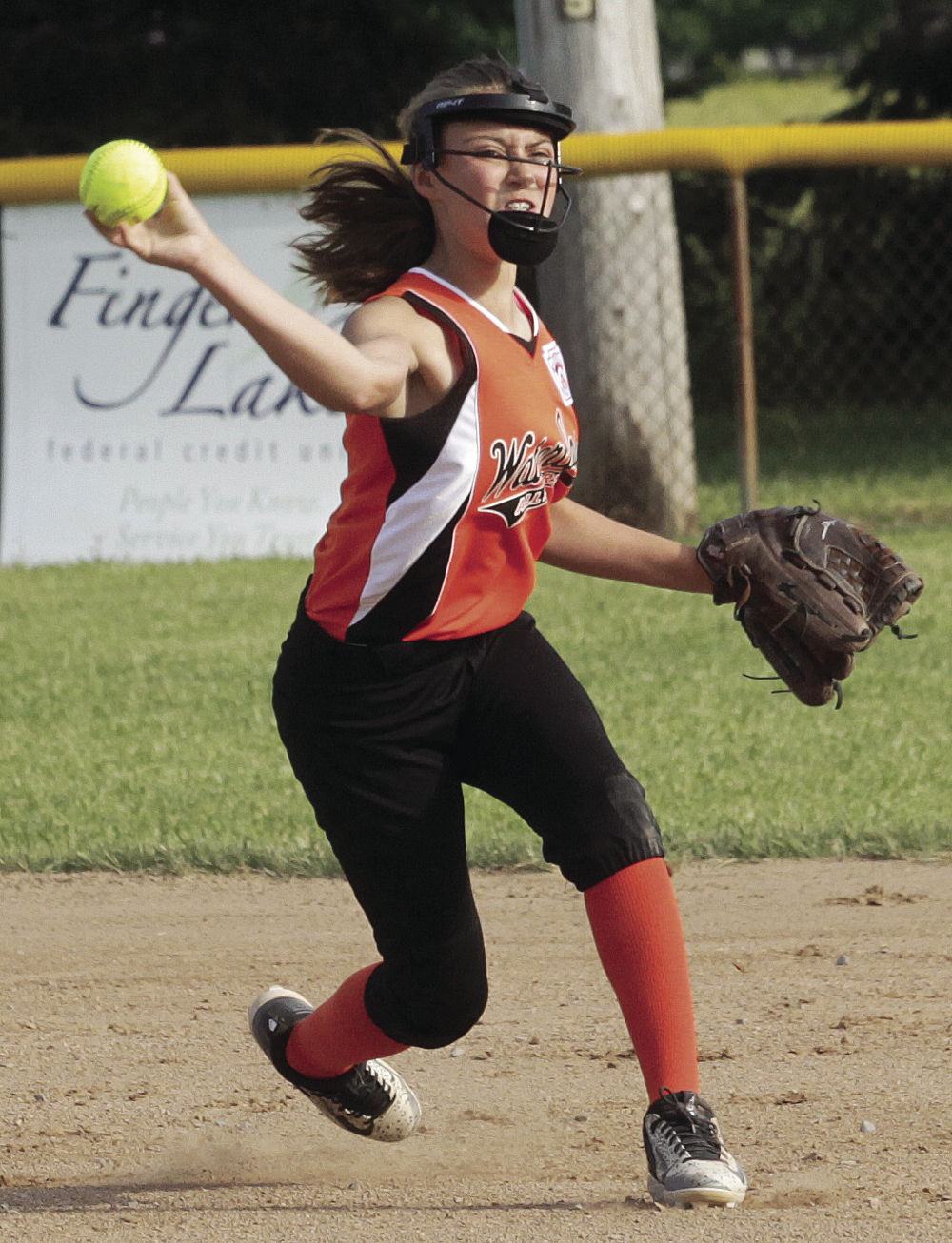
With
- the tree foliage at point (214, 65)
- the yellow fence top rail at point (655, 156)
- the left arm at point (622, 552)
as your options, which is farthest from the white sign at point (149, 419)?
the tree foliage at point (214, 65)

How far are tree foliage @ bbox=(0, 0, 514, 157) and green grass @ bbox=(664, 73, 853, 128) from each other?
8.17 m

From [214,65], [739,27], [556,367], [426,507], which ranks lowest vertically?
[739,27]

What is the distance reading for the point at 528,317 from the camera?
300 centimetres

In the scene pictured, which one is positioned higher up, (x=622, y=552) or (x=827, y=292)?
(x=622, y=552)

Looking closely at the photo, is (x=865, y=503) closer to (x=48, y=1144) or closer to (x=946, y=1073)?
(x=946, y=1073)

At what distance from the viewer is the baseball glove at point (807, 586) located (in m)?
3.12

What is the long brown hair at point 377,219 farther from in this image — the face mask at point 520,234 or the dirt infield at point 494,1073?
the dirt infield at point 494,1073

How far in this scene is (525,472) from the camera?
9.18 ft

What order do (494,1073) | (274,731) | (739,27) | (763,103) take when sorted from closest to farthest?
1. (494,1073)
2. (274,731)
3. (739,27)
4. (763,103)

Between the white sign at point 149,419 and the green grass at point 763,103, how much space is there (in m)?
16.1

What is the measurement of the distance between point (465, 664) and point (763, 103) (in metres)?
31.1

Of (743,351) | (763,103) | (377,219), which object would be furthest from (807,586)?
(763,103)

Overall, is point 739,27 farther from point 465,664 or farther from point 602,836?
point 602,836

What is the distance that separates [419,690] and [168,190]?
0.92m
